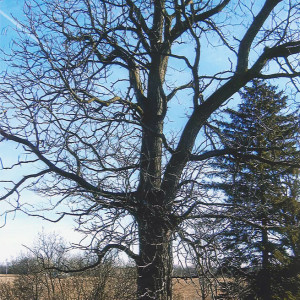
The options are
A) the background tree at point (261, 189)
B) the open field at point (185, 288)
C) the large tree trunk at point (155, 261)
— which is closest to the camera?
the open field at point (185, 288)

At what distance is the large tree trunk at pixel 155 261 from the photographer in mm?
5926

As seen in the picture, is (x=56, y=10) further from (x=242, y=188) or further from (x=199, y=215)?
(x=242, y=188)

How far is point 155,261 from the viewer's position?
6078 millimetres

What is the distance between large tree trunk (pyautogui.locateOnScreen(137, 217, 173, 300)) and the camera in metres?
5.93

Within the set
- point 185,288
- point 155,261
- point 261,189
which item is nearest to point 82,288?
point 185,288

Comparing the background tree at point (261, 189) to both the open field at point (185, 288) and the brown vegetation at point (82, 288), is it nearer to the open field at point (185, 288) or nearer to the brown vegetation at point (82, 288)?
the open field at point (185, 288)

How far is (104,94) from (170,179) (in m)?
1.91

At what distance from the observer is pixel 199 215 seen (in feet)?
19.7

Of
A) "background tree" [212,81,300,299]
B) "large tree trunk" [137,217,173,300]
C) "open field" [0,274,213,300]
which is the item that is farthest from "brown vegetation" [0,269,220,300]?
"background tree" [212,81,300,299]

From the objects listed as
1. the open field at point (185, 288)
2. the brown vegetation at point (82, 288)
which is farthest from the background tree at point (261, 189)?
the brown vegetation at point (82, 288)

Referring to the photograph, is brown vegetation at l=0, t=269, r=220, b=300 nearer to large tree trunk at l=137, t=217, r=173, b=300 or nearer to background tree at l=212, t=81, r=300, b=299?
large tree trunk at l=137, t=217, r=173, b=300

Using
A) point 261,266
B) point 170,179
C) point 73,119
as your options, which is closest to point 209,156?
point 170,179

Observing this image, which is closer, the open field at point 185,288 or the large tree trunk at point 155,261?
the open field at point 185,288

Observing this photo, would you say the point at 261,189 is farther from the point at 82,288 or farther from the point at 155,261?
the point at 82,288
